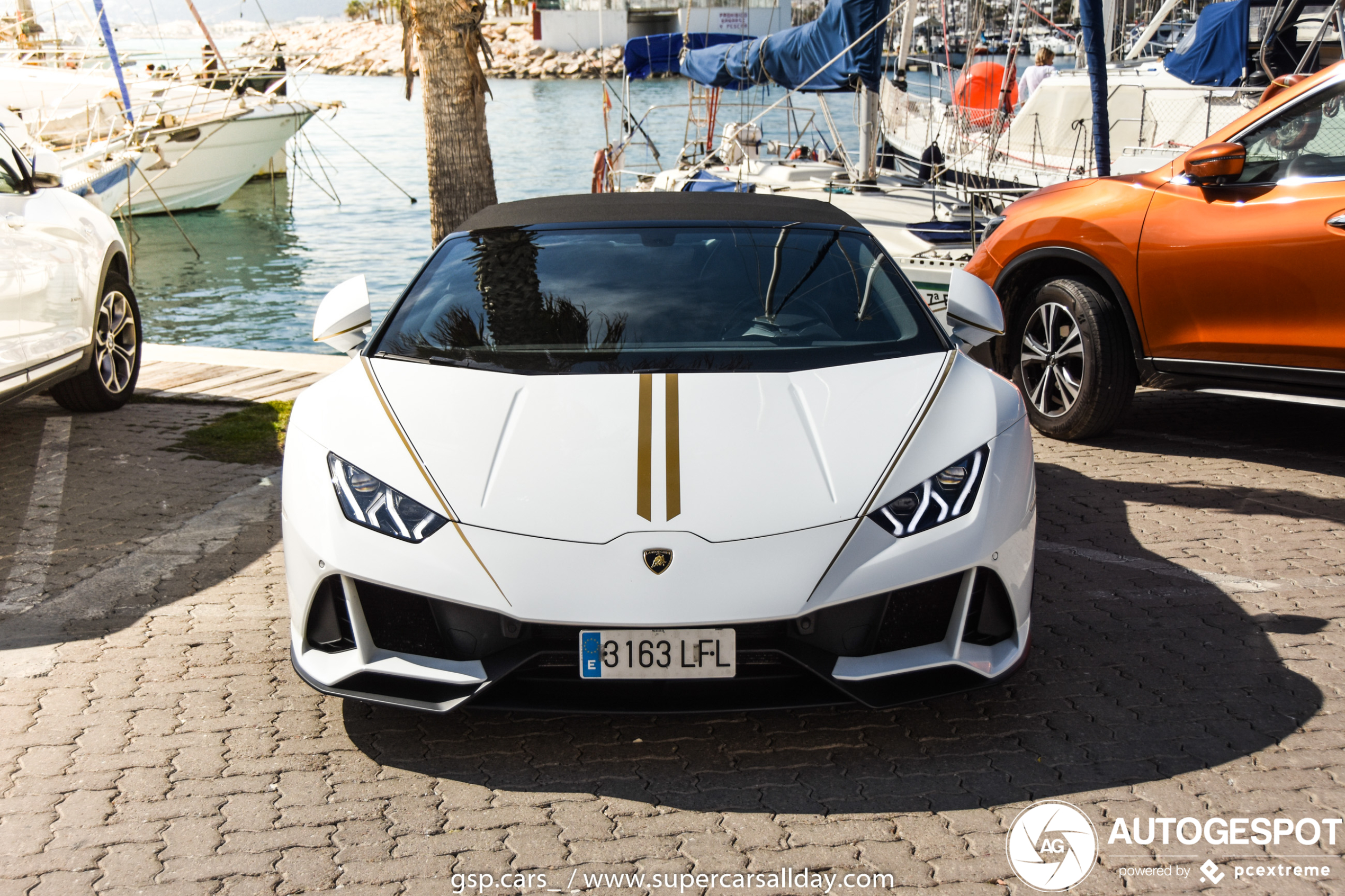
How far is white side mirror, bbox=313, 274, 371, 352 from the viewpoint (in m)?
4.11

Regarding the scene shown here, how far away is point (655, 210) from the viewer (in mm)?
4551

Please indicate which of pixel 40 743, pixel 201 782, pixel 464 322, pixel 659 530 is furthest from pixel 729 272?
pixel 40 743

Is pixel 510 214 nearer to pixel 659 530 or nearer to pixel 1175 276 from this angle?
pixel 659 530

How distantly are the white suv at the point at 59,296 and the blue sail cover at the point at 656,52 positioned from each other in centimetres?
1180

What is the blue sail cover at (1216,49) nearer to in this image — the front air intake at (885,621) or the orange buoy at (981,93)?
the orange buoy at (981,93)

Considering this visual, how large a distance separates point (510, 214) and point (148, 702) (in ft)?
7.38

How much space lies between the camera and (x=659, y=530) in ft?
9.75

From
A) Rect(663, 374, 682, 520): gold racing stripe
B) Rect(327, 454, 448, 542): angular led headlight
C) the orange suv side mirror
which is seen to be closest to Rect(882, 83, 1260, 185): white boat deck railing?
the orange suv side mirror

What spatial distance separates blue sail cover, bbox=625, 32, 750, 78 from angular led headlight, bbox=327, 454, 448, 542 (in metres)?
15.5

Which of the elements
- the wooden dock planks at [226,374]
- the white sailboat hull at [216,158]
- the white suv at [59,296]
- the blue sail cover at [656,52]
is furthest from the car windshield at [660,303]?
the white sailboat hull at [216,158]

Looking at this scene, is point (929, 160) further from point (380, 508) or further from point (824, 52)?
point (380, 508)

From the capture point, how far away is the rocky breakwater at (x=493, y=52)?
79188 mm

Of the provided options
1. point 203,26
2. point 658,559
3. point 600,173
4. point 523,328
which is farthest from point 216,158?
point 658,559

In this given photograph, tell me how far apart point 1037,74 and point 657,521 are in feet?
50.2
